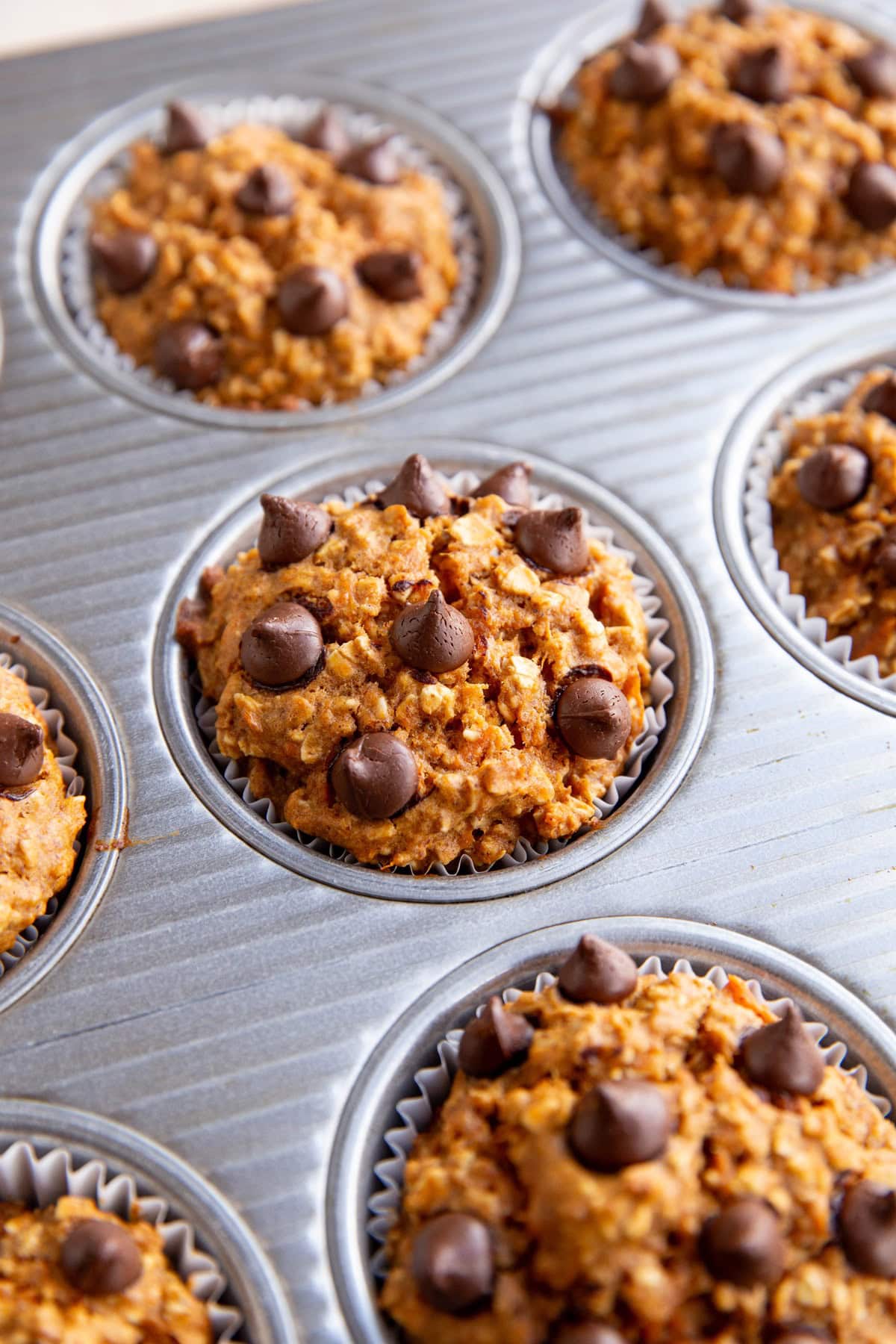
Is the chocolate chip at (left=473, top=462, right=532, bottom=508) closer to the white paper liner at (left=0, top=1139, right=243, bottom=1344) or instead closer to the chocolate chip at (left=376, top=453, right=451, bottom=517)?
the chocolate chip at (left=376, top=453, right=451, bottom=517)

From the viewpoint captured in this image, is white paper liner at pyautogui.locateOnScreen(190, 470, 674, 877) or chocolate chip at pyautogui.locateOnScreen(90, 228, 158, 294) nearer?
white paper liner at pyautogui.locateOnScreen(190, 470, 674, 877)

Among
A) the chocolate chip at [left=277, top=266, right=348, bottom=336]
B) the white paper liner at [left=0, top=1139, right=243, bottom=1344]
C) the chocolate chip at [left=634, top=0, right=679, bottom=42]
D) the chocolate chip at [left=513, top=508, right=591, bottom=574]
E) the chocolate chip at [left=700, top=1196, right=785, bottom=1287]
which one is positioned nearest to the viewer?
the chocolate chip at [left=700, top=1196, right=785, bottom=1287]

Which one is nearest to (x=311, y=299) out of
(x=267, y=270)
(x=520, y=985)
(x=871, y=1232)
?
(x=267, y=270)

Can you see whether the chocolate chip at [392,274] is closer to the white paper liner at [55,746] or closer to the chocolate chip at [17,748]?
the white paper liner at [55,746]

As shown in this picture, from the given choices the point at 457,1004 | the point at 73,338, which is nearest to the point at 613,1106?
the point at 457,1004

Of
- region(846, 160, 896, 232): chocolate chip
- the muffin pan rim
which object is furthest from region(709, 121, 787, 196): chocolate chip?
the muffin pan rim
